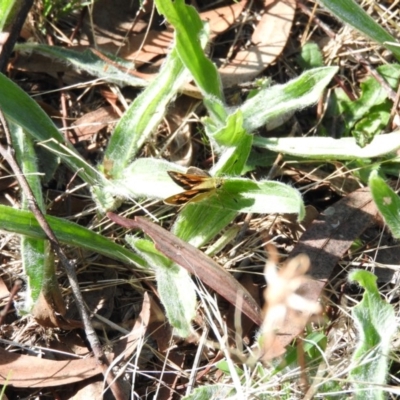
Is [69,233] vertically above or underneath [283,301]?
underneath

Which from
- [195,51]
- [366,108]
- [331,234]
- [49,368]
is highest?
[195,51]

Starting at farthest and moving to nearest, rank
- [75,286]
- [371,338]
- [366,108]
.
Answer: [366,108] < [75,286] < [371,338]

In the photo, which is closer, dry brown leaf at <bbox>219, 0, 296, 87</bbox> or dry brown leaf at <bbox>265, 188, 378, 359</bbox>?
dry brown leaf at <bbox>265, 188, 378, 359</bbox>

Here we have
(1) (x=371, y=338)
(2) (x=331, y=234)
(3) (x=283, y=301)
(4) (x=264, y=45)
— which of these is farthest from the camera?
(4) (x=264, y=45)

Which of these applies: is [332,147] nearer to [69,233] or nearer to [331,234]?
[331,234]

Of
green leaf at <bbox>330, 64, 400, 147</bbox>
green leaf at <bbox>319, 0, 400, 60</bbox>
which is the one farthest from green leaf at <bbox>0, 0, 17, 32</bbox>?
green leaf at <bbox>330, 64, 400, 147</bbox>

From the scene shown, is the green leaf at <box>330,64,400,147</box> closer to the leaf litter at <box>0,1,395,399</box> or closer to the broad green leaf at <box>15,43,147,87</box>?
the leaf litter at <box>0,1,395,399</box>

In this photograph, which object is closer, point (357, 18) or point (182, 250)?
point (182, 250)

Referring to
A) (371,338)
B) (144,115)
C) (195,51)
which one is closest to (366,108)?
(195,51)
